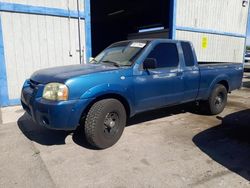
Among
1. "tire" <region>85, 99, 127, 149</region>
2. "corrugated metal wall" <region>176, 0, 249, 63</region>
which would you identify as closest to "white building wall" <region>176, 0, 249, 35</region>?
"corrugated metal wall" <region>176, 0, 249, 63</region>

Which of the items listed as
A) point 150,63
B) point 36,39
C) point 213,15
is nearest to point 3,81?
point 36,39

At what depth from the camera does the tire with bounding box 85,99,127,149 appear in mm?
3779

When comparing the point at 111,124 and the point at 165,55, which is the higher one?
the point at 165,55

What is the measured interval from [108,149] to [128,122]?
1.56 metres

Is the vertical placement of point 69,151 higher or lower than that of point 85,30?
lower

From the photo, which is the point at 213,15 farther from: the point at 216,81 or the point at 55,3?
the point at 55,3

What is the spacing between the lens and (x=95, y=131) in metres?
3.78

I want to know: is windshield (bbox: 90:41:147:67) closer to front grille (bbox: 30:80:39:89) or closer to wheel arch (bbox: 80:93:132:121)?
wheel arch (bbox: 80:93:132:121)

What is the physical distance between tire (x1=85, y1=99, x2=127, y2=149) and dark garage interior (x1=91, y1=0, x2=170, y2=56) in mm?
7627

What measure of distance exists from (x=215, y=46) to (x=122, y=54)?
Answer: 351 inches

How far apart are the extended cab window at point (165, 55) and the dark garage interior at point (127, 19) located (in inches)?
A: 237

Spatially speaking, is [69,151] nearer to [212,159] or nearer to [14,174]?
[14,174]

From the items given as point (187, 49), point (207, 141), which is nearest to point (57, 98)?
point (207, 141)

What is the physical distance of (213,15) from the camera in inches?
455
